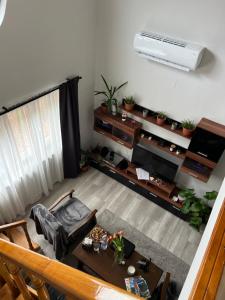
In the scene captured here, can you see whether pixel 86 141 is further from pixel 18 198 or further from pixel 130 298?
pixel 130 298

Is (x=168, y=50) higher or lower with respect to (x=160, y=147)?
higher

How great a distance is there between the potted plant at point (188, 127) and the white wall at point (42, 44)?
5.86 ft

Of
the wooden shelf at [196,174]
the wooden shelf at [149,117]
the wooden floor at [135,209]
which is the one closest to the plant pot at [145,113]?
the wooden shelf at [149,117]

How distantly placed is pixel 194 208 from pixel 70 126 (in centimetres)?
238

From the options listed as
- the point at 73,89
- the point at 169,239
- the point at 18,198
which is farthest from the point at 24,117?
the point at 169,239

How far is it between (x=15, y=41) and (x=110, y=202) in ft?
9.61

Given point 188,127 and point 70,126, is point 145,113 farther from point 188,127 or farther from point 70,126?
point 70,126

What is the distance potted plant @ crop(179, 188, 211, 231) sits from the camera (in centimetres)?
389

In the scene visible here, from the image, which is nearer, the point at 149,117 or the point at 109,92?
the point at 149,117

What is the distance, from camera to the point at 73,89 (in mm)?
3688

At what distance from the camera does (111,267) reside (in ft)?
10.1

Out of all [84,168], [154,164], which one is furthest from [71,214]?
[154,164]

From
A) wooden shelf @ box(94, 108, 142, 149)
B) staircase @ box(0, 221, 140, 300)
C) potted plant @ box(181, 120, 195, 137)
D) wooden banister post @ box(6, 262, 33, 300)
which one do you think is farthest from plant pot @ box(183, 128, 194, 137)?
staircase @ box(0, 221, 140, 300)

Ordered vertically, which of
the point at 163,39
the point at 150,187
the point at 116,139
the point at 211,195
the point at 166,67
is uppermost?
the point at 163,39
